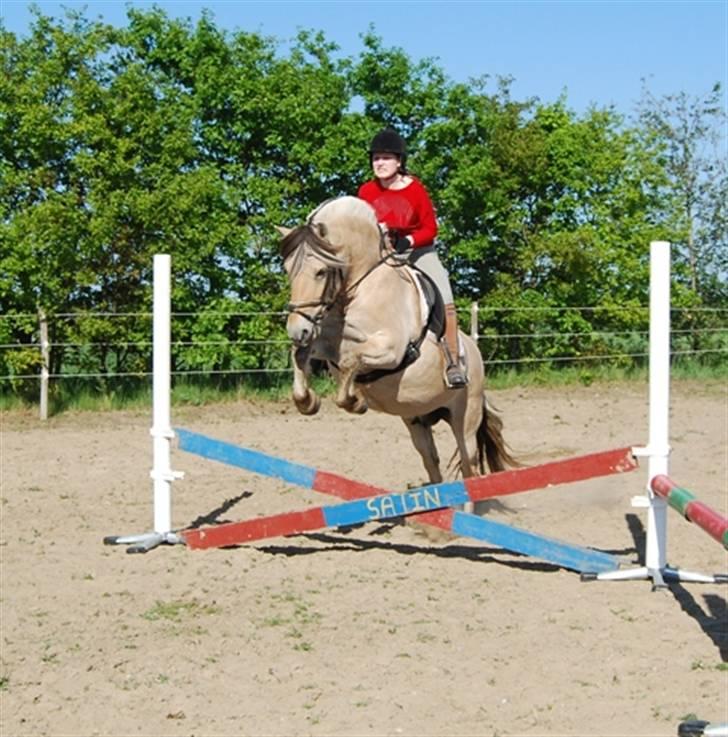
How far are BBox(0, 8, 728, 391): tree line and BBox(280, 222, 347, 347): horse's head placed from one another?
827 cm

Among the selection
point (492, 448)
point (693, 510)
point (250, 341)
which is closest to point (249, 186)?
point (250, 341)

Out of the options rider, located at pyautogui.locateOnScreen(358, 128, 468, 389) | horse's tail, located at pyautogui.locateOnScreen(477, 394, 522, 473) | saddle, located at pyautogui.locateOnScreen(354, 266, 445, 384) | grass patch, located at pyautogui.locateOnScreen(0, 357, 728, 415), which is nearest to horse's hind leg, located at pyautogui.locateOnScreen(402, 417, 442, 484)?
horse's tail, located at pyautogui.locateOnScreen(477, 394, 522, 473)

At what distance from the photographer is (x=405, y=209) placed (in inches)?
258

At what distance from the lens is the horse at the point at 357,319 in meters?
5.70

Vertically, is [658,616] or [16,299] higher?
[16,299]

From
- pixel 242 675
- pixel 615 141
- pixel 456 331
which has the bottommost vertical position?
pixel 242 675

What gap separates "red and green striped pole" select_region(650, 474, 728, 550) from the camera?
14.5ft

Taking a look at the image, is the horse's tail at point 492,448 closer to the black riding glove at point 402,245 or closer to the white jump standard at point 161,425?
the black riding glove at point 402,245

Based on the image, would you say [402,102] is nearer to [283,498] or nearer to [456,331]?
[283,498]

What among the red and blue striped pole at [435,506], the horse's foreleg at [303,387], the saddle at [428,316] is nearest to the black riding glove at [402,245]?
the saddle at [428,316]

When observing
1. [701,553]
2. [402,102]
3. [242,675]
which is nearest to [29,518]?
[242,675]

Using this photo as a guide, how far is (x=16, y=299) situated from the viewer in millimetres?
13648

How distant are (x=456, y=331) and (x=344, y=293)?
94 centimetres

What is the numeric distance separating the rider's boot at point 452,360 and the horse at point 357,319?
4 cm
